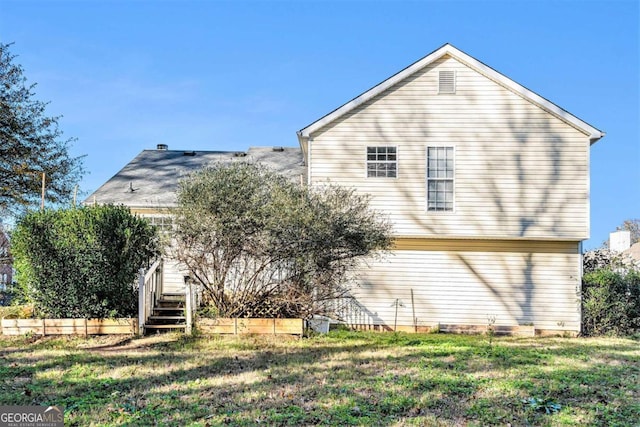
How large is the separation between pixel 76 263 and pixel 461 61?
1090 cm

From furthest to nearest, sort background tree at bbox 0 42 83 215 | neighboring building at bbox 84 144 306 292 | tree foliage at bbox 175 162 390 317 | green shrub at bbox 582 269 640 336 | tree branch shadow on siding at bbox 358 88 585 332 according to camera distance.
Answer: background tree at bbox 0 42 83 215 < neighboring building at bbox 84 144 306 292 < tree branch shadow on siding at bbox 358 88 585 332 < green shrub at bbox 582 269 640 336 < tree foliage at bbox 175 162 390 317

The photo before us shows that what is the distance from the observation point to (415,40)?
1589cm

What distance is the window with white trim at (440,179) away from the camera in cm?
1414

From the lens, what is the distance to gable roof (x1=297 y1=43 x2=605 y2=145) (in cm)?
1407

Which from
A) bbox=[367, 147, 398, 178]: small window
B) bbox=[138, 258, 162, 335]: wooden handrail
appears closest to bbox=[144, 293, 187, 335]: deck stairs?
bbox=[138, 258, 162, 335]: wooden handrail

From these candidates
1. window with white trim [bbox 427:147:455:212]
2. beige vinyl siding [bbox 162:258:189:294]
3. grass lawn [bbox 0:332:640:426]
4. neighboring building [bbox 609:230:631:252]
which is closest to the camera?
grass lawn [bbox 0:332:640:426]

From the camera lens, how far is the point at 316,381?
7.52m

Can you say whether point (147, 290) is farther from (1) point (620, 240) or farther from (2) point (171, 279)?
(1) point (620, 240)

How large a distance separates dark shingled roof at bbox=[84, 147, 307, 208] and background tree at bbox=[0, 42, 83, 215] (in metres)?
6.87

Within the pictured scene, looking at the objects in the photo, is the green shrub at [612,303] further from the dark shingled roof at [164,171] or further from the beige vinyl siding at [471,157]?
the dark shingled roof at [164,171]

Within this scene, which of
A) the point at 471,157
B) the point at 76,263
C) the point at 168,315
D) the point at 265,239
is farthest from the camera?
the point at 471,157

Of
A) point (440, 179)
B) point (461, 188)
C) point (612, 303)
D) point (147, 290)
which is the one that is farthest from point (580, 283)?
point (147, 290)

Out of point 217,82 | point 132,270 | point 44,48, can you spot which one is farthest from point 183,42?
point 132,270

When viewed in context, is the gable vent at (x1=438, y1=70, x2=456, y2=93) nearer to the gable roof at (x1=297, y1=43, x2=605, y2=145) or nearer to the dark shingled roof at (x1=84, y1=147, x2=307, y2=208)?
the gable roof at (x1=297, y1=43, x2=605, y2=145)
